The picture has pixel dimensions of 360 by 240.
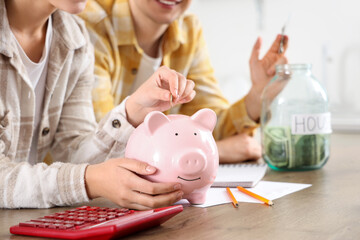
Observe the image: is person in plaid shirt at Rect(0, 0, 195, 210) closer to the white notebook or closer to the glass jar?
the white notebook

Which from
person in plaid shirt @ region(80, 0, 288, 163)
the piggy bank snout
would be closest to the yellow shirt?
person in plaid shirt @ region(80, 0, 288, 163)

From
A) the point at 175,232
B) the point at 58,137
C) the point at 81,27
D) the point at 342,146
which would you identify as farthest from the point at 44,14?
the point at 342,146

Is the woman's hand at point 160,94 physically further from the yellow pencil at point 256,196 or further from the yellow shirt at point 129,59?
the yellow shirt at point 129,59

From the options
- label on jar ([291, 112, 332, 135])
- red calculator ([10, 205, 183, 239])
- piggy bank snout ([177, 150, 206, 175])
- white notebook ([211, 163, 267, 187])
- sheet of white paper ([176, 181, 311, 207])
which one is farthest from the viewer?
label on jar ([291, 112, 332, 135])

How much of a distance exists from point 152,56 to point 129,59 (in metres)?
0.09

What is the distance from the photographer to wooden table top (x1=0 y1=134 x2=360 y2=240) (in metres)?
0.68

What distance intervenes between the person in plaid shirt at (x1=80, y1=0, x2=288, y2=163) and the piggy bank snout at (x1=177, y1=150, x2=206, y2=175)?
0.62m

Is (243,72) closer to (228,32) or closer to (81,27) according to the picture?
(228,32)

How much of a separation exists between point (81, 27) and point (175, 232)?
2.23ft

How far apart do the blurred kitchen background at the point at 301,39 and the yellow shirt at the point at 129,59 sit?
1.00 meters

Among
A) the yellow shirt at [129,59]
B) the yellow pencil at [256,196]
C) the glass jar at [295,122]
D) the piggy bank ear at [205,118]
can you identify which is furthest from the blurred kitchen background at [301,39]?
the piggy bank ear at [205,118]

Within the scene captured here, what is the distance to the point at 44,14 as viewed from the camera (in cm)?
110

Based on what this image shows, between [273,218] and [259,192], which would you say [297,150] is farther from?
[273,218]

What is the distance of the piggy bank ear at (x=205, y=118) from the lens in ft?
2.70
